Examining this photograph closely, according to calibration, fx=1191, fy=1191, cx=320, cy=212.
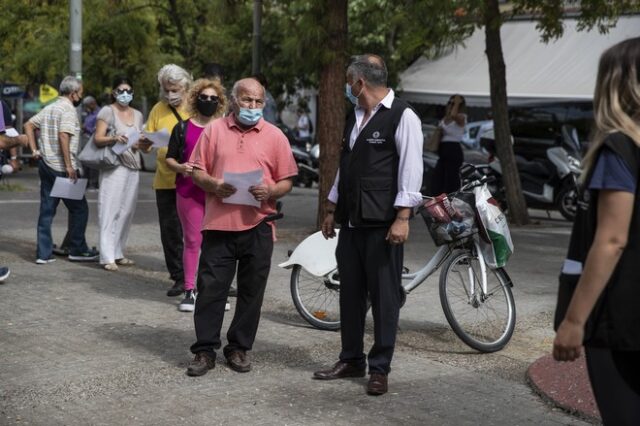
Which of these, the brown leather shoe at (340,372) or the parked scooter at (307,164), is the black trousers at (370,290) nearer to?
the brown leather shoe at (340,372)

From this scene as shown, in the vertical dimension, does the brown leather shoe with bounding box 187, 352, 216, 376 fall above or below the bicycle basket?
below

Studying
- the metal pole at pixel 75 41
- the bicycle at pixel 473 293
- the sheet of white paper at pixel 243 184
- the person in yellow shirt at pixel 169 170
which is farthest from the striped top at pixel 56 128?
the sheet of white paper at pixel 243 184

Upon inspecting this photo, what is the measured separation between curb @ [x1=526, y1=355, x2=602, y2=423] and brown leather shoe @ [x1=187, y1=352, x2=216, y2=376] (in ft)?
6.07

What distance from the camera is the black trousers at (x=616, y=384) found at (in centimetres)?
380

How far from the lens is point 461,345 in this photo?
7.95 meters

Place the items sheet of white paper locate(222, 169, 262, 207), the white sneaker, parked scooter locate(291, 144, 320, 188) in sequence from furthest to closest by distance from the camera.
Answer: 1. parked scooter locate(291, 144, 320, 188)
2. the white sneaker
3. sheet of white paper locate(222, 169, 262, 207)

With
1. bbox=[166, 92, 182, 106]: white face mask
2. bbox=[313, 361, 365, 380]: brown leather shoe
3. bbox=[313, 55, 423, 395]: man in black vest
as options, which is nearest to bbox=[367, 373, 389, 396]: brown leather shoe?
bbox=[313, 55, 423, 395]: man in black vest

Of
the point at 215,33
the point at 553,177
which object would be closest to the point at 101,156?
the point at 553,177

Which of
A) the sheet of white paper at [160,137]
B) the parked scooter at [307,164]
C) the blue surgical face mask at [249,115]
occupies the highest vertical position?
the blue surgical face mask at [249,115]

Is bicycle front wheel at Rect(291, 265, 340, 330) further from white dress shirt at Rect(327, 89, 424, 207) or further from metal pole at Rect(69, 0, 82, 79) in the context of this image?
metal pole at Rect(69, 0, 82, 79)

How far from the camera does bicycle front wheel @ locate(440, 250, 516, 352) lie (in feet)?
25.2

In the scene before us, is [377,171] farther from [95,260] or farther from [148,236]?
[148,236]

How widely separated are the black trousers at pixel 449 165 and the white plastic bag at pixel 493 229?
9.20 metres

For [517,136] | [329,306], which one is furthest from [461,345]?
[517,136]
